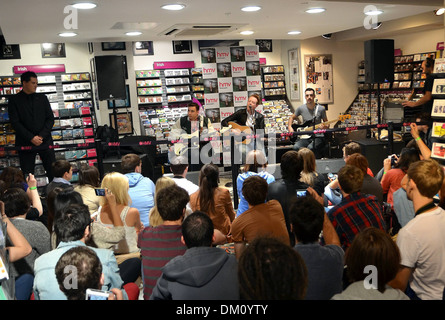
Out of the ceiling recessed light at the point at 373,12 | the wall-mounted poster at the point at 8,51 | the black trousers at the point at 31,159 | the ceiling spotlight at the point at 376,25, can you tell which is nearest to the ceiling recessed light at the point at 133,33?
the black trousers at the point at 31,159

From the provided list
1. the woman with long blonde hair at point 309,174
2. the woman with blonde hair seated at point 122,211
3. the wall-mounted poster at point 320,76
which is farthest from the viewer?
the wall-mounted poster at point 320,76

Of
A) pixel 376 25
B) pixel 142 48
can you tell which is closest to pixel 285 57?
pixel 376 25

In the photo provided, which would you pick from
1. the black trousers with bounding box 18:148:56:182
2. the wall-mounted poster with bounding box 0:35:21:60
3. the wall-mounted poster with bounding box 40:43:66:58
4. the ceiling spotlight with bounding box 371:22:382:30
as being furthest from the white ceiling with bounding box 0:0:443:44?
the wall-mounted poster with bounding box 40:43:66:58

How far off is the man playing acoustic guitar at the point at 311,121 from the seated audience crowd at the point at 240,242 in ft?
12.3

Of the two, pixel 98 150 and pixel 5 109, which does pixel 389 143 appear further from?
pixel 5 109

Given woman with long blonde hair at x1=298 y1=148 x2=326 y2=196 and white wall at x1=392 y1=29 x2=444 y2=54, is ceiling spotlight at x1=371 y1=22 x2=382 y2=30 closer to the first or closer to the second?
white wall at x1=392 y1=29 x2=444 y2=54

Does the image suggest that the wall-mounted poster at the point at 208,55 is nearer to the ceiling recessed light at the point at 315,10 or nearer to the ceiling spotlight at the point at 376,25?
the ceiling recessed light at the point at 315,10

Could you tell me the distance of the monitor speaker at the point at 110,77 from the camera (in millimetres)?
8578

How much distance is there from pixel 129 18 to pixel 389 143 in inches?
157

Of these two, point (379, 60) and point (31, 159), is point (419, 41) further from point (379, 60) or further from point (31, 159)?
point (31, 159)

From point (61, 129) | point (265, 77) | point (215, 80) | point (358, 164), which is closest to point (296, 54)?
point (265, 77)

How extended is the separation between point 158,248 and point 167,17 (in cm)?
420

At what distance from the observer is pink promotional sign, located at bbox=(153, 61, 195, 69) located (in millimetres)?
10684

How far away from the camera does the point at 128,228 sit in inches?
136
